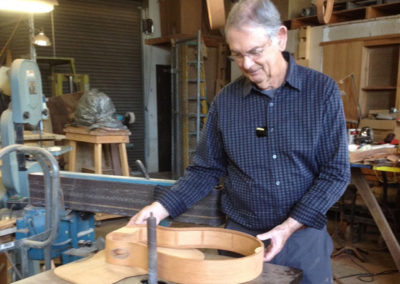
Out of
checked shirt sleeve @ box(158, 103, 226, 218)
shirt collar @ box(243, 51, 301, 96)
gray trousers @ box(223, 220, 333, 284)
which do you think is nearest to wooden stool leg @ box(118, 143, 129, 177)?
checked shirt sleeve @ box(158, 103, 226, 218)

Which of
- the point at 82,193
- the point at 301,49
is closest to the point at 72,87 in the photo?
the point at 301,49

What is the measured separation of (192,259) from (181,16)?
504 cm

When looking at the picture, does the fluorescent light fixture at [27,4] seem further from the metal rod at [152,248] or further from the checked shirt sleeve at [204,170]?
the metal rod at [152,248]

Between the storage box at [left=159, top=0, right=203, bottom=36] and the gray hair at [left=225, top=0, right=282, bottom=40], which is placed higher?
the storage box at [left=159, top=0, right=203, bottom=36]

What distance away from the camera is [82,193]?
1760 millimetres

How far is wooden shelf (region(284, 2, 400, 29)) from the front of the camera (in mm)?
4223

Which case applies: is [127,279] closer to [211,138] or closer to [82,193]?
[211,138]

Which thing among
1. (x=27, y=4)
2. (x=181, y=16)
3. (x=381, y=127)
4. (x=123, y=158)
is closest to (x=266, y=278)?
(x=27, y=4)

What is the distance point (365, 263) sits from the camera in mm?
2971

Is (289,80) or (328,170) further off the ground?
(289,80)

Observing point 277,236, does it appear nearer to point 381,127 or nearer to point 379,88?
point 381,127

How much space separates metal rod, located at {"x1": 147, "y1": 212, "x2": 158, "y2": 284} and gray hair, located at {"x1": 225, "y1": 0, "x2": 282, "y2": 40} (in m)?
0.62

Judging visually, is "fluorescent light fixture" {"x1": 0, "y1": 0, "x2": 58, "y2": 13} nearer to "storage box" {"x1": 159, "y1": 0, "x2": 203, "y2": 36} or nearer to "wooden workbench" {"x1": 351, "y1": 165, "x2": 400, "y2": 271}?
"wooden workbench" {"x1": 351, "y1": 165, "x2": 400, "y2": 271}

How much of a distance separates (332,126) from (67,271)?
876mm
